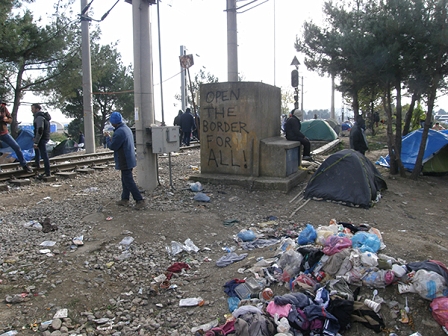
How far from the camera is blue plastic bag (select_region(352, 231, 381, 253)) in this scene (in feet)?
14.5

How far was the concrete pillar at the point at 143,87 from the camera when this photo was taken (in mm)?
8016

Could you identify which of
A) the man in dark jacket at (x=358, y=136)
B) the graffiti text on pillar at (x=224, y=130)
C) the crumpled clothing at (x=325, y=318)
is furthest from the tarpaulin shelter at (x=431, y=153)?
the crumpled clothing at (x=325, y=318)

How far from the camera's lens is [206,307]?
4133 millimetres

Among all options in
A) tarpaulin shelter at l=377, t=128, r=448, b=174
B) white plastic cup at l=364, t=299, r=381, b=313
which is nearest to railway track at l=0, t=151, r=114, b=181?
white plastic cup at l=364, t=299, r=381, b=313

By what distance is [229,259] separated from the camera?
5.18 m

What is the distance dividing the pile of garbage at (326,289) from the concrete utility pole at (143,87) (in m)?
4.31

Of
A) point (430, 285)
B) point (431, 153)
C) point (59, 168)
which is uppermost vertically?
point (431, 153)

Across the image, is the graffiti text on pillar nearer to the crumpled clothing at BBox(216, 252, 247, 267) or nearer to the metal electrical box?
the metal electrical box

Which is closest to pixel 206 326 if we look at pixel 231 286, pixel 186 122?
pixel 231 286

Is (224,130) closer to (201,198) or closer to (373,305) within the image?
(201,198)

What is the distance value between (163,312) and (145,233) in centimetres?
200

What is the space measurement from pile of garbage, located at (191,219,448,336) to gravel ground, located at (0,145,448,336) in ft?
0.37

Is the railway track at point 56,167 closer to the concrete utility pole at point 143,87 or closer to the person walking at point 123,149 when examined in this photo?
the concrete utility pole at point 143,87

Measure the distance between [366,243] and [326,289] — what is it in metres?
1.01
